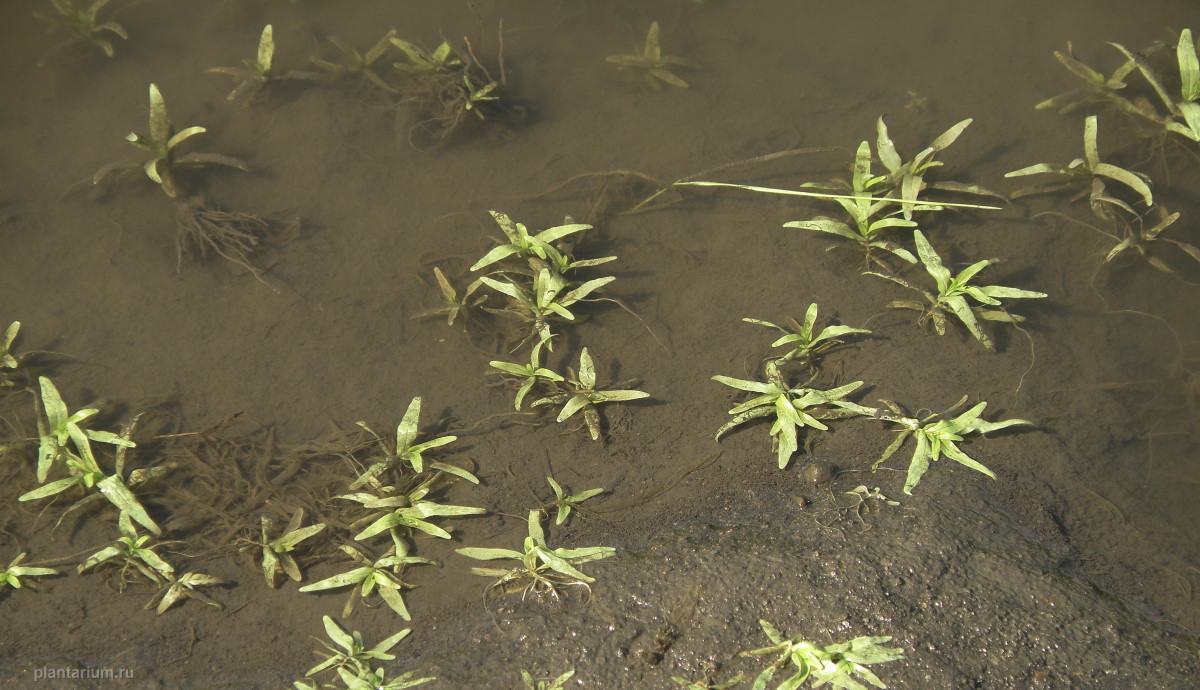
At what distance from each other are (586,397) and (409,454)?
78 centimetres

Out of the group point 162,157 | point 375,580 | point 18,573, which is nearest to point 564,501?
point 375,580

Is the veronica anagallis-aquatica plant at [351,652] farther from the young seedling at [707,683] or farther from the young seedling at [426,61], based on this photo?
the young seedling at [426,61]

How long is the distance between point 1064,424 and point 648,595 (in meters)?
1.91

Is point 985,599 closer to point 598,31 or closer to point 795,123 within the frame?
point 795,123

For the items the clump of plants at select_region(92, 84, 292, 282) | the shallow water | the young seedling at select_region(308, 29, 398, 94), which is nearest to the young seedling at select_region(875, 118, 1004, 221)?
the shallow water

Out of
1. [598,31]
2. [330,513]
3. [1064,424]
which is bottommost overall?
[330,513]

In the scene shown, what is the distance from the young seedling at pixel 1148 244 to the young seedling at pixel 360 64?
3.97m

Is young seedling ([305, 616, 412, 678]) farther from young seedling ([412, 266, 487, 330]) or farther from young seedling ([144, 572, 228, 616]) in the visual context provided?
young seedling ([412, 266, 487, 330])

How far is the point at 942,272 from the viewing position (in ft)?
11.6

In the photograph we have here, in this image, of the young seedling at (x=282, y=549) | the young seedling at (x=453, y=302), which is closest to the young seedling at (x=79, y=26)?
the young seedling at (x=453, y=302)

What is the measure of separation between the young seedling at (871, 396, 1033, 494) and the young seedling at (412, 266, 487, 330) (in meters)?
1.90

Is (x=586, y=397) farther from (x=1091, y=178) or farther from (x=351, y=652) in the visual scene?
(x=1091, y=178)

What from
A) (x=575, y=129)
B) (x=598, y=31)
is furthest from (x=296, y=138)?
(x=598, y=31)

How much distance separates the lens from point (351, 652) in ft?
9.24
